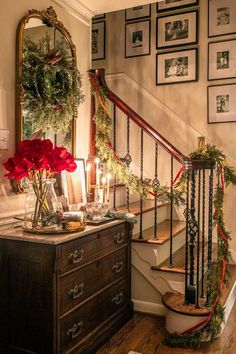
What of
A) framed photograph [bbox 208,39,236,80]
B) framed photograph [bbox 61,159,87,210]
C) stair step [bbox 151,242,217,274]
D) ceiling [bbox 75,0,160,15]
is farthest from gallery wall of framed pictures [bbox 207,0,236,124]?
framed photograph [bbox 61,159,87,210]

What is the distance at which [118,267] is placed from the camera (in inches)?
111

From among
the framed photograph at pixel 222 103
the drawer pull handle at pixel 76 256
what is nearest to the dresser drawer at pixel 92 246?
the drawer pull handle at pixel 76 256

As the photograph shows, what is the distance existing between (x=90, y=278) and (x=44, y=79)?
4.57ft

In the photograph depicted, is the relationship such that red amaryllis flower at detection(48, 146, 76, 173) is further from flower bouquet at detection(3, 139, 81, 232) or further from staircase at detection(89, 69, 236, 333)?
staircase at detection(89, 69, 236, 333)

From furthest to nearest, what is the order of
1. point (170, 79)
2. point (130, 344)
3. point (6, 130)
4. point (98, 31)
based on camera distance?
point (98, 31) < point (170, 79) < point (130, 344) < point (6, 130)

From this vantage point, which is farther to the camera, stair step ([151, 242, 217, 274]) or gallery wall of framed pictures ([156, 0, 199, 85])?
gallery wall of framed pictures ([156, 0, 199, 85])

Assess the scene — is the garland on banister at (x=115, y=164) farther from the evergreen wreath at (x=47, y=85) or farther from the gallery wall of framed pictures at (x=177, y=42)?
the gallery wall of framed pictures at (x=177, y=42)

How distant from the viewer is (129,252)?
3002 mm

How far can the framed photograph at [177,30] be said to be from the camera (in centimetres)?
406

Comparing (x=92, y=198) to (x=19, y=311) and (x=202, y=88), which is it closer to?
(x=19, y=311)

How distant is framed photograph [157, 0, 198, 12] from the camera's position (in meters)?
4.06

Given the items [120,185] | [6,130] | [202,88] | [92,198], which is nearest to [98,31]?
[202,88]

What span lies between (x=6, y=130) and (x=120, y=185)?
1.77 meters

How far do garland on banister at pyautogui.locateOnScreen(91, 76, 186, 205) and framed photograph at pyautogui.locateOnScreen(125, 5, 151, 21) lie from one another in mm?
1596
